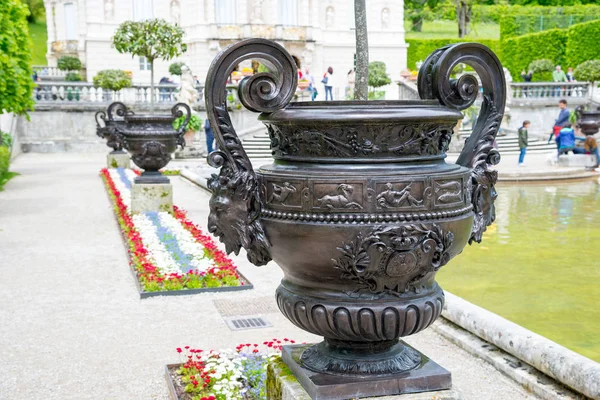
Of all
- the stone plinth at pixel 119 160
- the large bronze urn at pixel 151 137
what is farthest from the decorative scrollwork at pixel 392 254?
the stone plinth at pixel 119 160

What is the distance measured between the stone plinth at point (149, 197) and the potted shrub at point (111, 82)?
17.6 m

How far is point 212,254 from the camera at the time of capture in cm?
812

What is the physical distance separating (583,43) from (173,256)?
3045 cm

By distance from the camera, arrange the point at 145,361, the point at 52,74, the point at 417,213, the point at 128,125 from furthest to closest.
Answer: the point at 52,74
the point at 128,125
the point at 145,361
the point at 417,213

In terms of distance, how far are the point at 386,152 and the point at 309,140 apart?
1.00 ft

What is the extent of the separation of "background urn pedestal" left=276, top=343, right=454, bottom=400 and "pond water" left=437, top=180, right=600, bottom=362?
246 centimetres

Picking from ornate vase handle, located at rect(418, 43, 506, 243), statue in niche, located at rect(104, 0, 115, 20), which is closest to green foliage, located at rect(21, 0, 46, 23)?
statue in niche, located at rect(104, 0, 115, 20)

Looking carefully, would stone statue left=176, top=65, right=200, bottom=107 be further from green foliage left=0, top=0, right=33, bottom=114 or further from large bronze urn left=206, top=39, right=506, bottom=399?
large bronze urn left=206, top=39, right=506, bottom=399

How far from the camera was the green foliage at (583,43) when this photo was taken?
33.3m

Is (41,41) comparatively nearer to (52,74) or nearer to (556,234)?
(52,74)

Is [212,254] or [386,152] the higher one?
[386,152]

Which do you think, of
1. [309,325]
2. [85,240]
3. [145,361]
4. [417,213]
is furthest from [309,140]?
[85,240]

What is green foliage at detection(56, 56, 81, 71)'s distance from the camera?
127 ft

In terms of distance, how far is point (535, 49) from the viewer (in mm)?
36812
